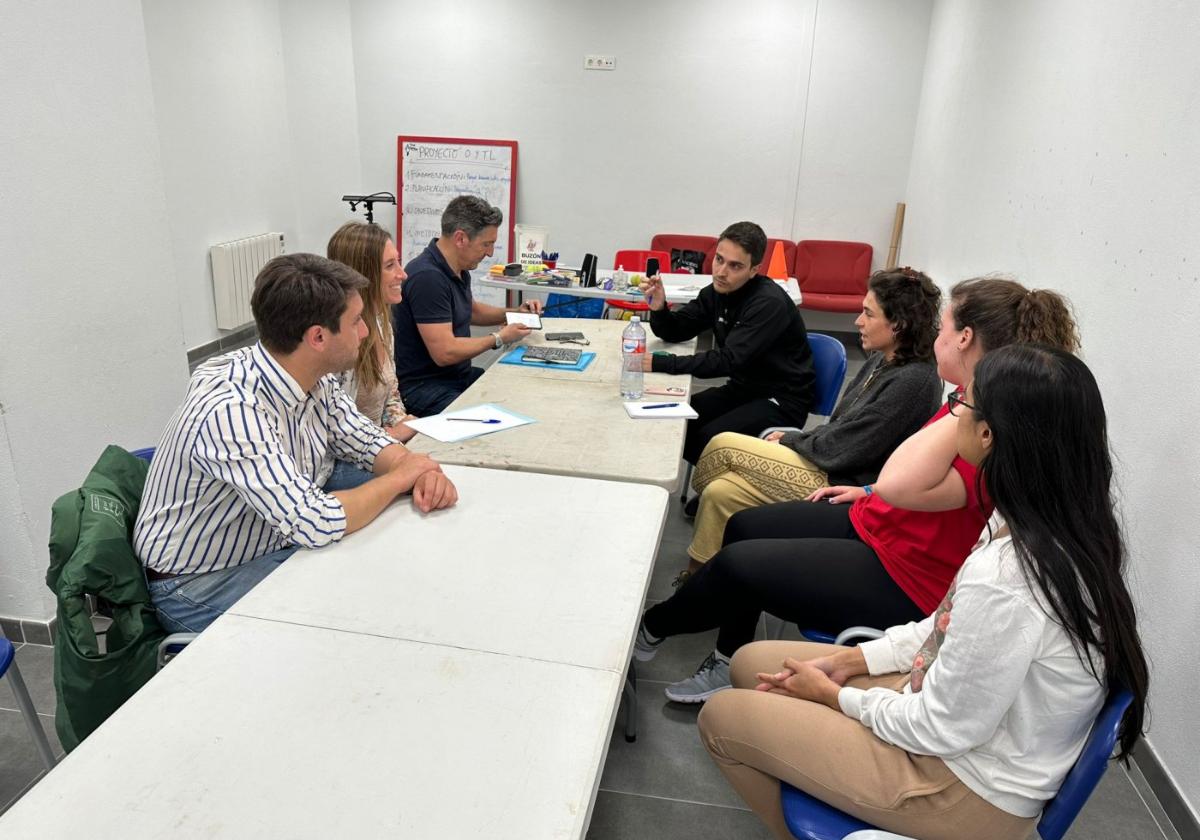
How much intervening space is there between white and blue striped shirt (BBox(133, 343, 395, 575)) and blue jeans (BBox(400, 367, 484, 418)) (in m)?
1.37

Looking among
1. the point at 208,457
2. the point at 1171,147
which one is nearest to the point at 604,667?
the point at 208,457

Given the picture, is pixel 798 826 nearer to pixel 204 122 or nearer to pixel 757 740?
pixel 757 740

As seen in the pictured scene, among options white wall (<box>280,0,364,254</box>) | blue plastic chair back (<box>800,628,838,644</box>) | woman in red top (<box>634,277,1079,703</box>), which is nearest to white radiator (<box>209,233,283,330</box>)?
white wall (<box>280,0,364,254</box>)

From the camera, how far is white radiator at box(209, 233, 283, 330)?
5.56 metres

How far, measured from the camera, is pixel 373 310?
269 centimetres

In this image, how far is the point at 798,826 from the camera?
1312mm

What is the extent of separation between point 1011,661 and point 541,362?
2.17 metres

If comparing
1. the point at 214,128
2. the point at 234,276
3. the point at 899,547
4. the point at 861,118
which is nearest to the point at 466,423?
the point at 899,547

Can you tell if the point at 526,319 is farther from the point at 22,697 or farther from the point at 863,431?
the point at 22,697

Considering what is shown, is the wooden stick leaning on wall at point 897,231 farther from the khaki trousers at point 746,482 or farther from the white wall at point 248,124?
the white wall at point 248,124

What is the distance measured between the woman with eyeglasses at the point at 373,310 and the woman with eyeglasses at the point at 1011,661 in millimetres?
1782

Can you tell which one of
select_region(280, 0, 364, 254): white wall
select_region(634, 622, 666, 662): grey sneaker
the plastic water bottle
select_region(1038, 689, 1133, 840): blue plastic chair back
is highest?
select_region(280, 0, 364, 254): white wall

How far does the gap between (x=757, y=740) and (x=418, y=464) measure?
3.14ft

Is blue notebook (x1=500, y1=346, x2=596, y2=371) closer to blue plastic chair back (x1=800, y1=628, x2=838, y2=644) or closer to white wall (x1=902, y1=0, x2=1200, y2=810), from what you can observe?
blue plastic chair back (x1=800, y1=628, x2=838, y2=644)
